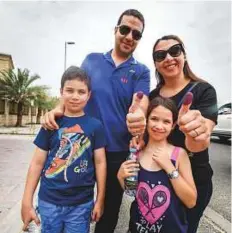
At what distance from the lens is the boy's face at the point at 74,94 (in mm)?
2334

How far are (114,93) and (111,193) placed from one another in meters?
0.72

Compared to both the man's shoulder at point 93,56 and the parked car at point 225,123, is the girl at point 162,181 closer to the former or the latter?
the man's shoulder at point 93,56

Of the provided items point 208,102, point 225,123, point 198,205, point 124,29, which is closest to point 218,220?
point 198,205

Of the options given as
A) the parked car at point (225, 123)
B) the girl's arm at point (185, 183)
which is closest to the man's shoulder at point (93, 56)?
the girl's arm at point (185, 183)

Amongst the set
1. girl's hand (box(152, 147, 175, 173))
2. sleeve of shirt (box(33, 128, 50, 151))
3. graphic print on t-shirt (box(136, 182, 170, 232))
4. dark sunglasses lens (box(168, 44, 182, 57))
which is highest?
dark sunglasses lens (box(168, 44, 182, 57))

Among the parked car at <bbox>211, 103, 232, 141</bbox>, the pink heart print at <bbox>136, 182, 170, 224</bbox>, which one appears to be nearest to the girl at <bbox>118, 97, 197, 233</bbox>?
the pink heart print at <bbox>136, 182, 170, 224</bbox>

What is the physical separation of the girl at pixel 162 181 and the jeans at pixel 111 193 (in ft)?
1.38

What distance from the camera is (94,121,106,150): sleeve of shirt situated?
2.39 m

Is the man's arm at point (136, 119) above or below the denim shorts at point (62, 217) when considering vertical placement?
above

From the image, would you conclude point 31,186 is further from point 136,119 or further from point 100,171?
point 136,119

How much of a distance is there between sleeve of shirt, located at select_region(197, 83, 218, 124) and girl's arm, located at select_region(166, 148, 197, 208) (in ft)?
0.83

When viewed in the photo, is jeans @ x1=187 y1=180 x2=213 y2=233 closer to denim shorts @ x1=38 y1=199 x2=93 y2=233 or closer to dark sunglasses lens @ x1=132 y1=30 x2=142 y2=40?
denim shorts @ x1=38 y1=199 x2=93 y2=233

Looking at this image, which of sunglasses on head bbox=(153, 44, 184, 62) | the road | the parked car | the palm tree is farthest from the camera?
the palm tree

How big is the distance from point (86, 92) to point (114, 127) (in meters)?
0.32
